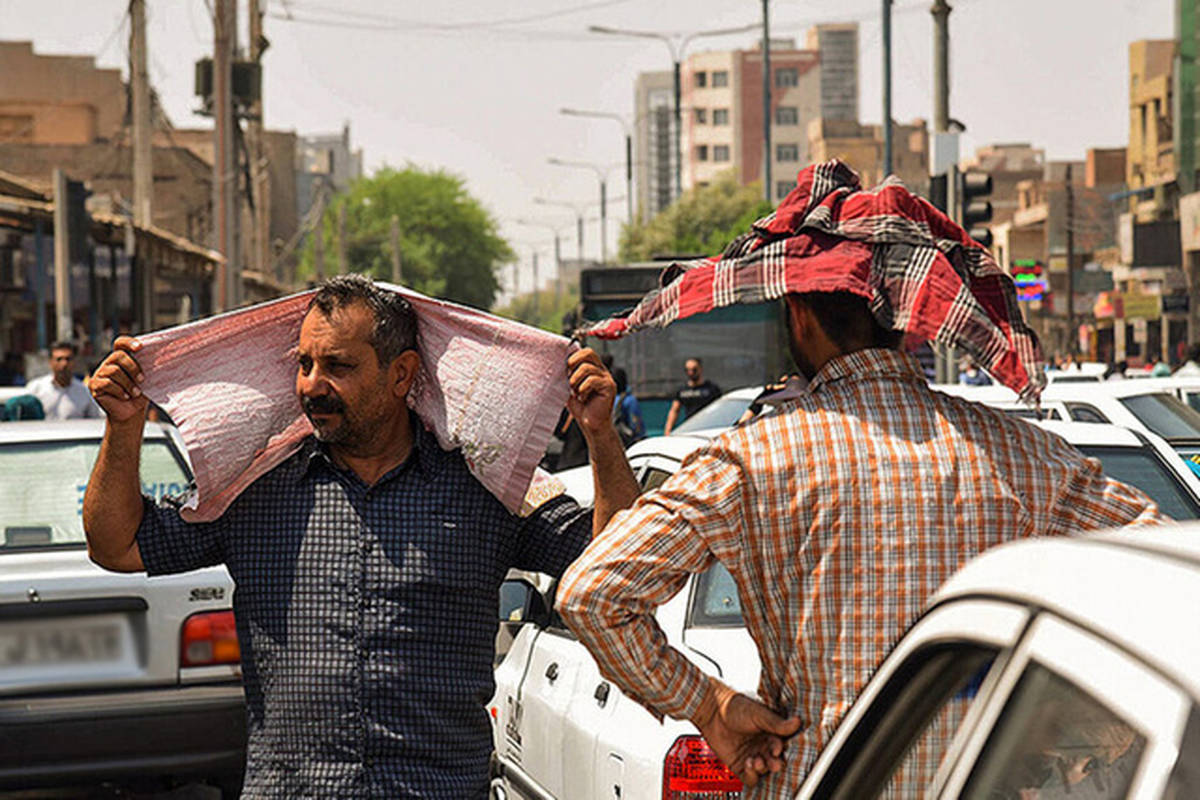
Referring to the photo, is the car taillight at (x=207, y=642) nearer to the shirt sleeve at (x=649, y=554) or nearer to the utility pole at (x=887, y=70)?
the shirt sleeve at (x=649, y=554)

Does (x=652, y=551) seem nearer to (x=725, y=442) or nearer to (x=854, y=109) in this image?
(x=725, y=442)

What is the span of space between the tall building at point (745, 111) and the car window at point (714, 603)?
143 meters

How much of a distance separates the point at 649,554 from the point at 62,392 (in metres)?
13.1

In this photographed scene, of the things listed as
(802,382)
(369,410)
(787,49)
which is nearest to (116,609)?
(369,410)

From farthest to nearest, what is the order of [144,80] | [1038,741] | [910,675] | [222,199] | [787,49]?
Answer: [787,49] < [144,80] < [222,199] < [910,675] < [1038,741]

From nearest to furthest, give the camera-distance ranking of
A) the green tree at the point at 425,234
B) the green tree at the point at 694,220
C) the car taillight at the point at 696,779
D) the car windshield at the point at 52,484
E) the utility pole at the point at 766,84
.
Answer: the car taillight at the point at 696,779, the car windshield at the point at 52,484, the utility pole at the point at 766,84, the green tree at the point at 694,220, the green tree at the point at 425,234

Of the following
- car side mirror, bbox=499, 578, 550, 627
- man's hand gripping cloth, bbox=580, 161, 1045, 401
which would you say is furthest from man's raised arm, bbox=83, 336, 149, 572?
car side mirror, bbox=499, 578, 550, 627

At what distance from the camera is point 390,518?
3.44 meters

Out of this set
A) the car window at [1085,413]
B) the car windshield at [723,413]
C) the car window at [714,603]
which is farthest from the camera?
the car windshield at [723,413]

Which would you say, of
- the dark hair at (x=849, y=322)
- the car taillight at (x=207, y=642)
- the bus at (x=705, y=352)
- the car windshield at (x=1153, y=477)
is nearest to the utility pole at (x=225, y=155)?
the bus at (x=705, y=352)

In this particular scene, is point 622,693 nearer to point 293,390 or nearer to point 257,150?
point 293,390

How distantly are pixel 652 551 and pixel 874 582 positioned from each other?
31cm

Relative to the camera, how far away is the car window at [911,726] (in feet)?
6.69

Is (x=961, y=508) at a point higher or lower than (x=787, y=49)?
lower
